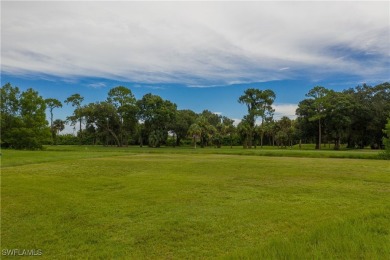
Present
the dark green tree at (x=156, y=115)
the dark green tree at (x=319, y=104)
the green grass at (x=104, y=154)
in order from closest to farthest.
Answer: the green grass at (x=104, y=154) < the dark green tree at (x=319, y=104) < the dark green tree at (x=156, y=115)

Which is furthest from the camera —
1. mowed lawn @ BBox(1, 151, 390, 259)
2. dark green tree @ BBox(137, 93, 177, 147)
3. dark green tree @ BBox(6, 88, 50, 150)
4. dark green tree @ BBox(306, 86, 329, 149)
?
dark green tree @ BBox(137, 93, 177, 147)

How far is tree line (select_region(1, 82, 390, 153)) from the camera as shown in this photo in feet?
177

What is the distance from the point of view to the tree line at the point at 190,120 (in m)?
53.9

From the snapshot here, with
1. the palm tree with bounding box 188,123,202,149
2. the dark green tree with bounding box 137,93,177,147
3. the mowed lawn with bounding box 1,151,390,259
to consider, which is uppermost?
the dark green tree with bounding box 137,93,177,147

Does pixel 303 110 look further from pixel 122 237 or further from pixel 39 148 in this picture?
pixel 122 237

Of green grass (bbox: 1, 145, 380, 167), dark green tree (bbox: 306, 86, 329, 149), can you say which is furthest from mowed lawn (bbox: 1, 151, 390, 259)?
dark green tree (bbox: 306, 86, 329, 149)

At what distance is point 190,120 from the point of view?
251 feet

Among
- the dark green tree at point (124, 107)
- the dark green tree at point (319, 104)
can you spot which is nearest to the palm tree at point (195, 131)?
the dark green tree at point (124, 107)

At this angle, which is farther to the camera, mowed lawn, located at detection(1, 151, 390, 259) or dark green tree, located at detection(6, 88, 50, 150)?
dark green tree, located at detection(6, 88, 50, 150)

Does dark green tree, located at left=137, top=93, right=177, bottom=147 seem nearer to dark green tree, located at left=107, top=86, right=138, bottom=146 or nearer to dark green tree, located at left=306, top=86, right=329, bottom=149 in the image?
dark green tree, located at left=107, top=86, right=138, bottom=146

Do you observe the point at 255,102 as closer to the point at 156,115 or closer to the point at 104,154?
the point at 156,115

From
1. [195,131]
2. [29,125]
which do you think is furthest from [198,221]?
[195,131]

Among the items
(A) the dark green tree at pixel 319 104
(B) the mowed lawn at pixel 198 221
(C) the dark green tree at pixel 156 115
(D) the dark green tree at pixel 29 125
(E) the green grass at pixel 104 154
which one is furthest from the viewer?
(C) the dark green tree at pixel 156 115

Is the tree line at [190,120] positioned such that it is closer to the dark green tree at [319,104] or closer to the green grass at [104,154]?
the dark green tree at [319,104]
